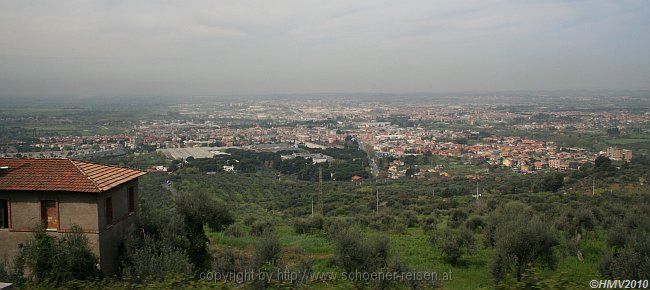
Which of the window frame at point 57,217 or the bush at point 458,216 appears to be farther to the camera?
the bush at point 458,216

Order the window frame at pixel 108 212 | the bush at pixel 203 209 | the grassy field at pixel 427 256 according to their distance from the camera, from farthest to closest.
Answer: the bush at pixel 203 209 < the grassy field at pixel 427 256 < the window frame at pixel 108 212

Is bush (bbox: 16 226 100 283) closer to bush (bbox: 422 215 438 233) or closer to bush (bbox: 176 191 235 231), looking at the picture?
bush (bbox: 176 191 235 231)

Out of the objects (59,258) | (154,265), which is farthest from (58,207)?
(154,265)

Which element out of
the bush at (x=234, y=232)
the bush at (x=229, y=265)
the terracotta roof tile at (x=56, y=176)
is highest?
the terracotta roof tile at (x=56, y=176)

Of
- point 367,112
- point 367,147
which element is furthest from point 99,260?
point 367,112

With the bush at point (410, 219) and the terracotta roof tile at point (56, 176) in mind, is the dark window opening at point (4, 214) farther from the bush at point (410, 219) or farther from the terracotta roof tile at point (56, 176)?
the bush at point (410, 219)

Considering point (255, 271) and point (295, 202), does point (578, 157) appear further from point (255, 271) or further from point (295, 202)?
point (255, 271)

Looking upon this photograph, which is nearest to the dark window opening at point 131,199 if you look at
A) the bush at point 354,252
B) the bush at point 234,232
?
the bush at point 234,232

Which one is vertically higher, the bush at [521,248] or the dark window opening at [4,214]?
the dark window opening at [4,214]

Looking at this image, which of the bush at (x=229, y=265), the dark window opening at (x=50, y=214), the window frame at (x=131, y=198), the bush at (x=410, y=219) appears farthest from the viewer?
the bush at (x=410, y=219)
